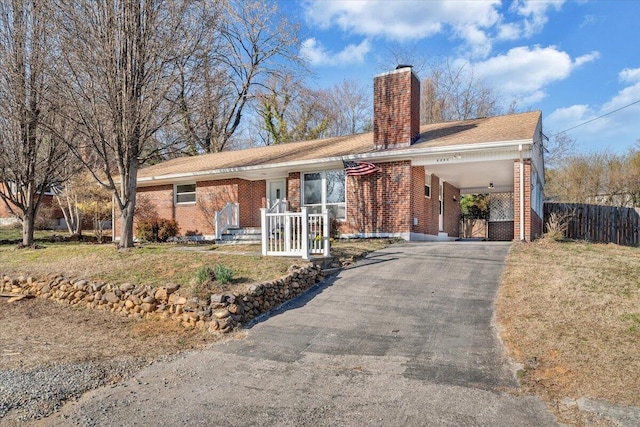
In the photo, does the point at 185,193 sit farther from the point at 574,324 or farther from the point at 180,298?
the point at 574,324

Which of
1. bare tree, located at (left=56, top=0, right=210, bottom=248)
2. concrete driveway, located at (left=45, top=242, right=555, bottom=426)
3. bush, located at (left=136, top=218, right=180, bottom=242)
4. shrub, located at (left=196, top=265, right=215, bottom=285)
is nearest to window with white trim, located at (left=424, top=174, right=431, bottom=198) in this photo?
concrete driveway, located at (left=45, top=242, right=555, bottom=426)

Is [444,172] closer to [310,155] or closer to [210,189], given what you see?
[310,155]

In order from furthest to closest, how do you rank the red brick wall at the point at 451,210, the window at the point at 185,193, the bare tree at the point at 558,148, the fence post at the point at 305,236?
the bare tree at the point at 558,148 < the window at the point at 185,193 < the red brick wall at the point at 451,210 < the fence post at the point at 305,236

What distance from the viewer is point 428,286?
319 inches

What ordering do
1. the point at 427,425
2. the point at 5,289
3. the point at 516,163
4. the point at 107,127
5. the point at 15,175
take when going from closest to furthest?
the point at 427,425, the point at 5,289, the point at 107,127, the point at 516,163, the point at 15,175

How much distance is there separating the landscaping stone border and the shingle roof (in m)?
6.55

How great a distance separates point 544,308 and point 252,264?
522cm

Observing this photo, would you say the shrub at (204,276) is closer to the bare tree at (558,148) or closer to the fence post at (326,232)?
the fence post at (326,232)

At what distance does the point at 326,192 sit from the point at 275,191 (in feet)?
9.26

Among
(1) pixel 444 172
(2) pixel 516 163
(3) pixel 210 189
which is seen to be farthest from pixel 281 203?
(2) pixel 516 163

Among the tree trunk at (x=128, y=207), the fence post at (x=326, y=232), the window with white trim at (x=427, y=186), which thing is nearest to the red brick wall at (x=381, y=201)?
the window with white trim at (x=427, y=186)

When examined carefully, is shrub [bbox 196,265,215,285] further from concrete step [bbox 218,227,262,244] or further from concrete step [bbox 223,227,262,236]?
concrete step [bbox 223,227,262,236]

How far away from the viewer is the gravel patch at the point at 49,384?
422cm

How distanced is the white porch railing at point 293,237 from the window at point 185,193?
874 centimetres
